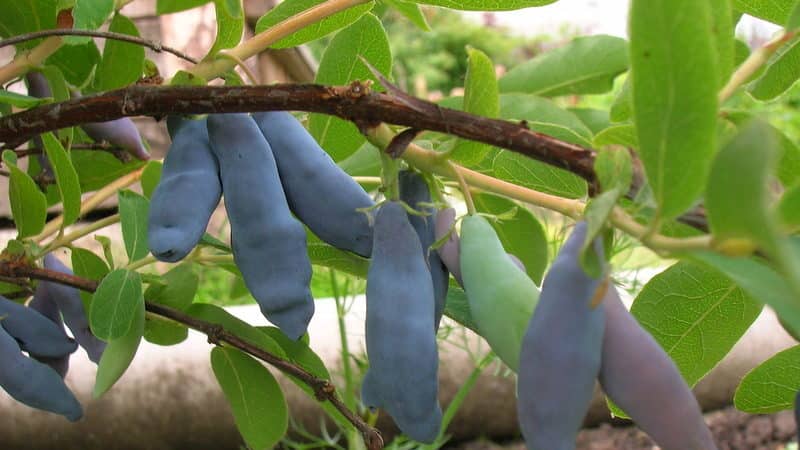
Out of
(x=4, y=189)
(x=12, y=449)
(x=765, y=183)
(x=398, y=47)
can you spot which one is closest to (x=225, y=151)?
(x=765, y=183)

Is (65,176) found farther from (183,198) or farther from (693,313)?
(693,313)

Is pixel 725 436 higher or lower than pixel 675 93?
lower

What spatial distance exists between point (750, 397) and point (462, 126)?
21 cm

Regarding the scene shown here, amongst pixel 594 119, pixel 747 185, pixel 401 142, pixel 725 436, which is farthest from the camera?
pixel 725 436

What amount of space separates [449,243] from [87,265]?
0.92 ft

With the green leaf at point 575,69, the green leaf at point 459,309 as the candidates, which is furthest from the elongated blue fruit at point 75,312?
the green leaf at point 575,69

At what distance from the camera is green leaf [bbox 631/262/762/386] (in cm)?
41

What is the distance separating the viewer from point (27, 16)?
0.48 m

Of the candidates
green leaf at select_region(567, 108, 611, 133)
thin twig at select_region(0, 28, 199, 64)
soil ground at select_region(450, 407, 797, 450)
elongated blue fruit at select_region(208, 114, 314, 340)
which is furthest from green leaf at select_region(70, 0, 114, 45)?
soil ground at select_region(450, 407, 797, 450)

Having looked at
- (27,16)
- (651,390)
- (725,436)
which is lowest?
(725,436)

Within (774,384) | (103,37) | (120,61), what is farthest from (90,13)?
(774,384)

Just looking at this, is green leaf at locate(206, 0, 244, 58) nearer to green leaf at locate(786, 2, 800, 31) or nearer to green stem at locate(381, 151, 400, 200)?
green stem at locate(381, 151, 400, 200)

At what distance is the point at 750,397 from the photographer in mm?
399

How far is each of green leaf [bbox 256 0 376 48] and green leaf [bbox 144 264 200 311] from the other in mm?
132
